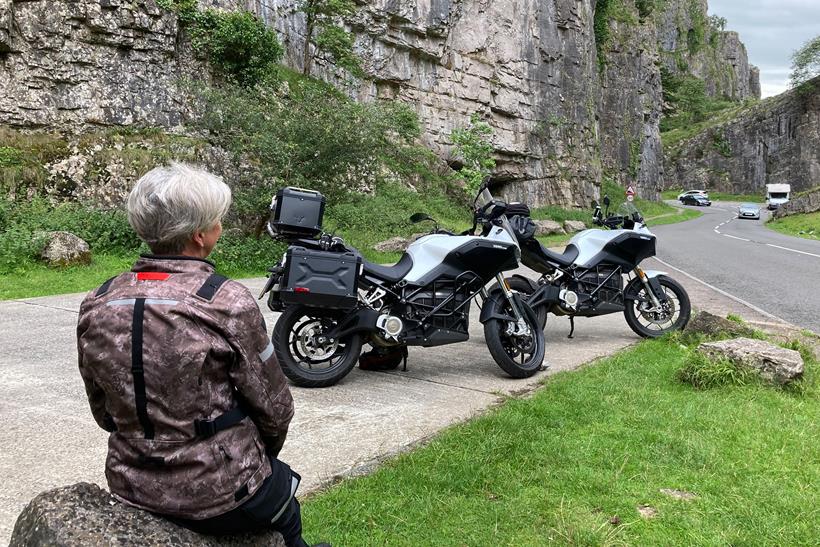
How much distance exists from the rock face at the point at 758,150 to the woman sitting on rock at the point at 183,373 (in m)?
77.6

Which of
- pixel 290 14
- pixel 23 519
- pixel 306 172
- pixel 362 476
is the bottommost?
pixel 362 476

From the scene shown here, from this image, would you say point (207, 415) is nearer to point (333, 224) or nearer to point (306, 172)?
point (306, 172)

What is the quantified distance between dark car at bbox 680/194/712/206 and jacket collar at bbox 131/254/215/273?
69.6 meters

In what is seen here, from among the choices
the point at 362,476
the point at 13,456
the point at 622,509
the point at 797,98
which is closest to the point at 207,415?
the point at 362,476

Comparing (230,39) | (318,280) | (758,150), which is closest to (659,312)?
(318,280)

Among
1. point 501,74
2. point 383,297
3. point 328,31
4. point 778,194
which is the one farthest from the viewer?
point 778,194

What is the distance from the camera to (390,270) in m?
5.38

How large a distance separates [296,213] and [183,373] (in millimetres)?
3178

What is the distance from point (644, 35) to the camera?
55.7m

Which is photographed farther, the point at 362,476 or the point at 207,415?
the point at 362,476

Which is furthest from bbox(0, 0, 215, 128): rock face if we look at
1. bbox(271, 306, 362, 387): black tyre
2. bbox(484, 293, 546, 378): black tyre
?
bbox(484, 293, 546, 378): black tyre

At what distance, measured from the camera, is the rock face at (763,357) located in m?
4.97

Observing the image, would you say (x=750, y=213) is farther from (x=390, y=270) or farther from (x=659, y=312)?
(x=390, y=270)

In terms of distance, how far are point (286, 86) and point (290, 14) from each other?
5.12m
